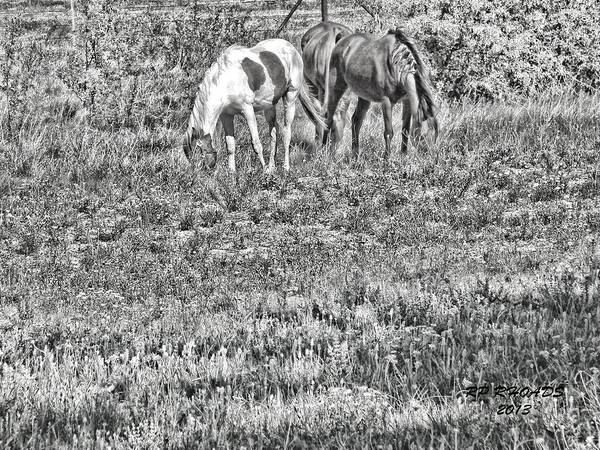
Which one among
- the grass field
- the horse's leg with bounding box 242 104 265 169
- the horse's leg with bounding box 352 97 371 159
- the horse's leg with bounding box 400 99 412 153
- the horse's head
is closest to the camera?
the grass field

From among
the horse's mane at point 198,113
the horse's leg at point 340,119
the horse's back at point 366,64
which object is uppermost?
the horse's back at point 366,64

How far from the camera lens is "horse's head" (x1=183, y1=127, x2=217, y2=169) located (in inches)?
482

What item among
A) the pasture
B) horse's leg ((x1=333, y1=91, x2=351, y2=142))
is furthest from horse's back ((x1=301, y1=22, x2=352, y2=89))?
the pasture

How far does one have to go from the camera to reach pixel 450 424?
3857 mm

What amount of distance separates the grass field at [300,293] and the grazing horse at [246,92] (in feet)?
1.36

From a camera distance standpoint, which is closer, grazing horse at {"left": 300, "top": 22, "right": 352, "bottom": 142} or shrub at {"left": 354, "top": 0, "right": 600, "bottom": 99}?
grazing horse at {"left": 300, "top": 22, "right": 352, "bottom": 142}

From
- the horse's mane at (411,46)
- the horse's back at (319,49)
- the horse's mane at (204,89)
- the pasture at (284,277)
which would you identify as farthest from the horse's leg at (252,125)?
the horse's back at (319,49)

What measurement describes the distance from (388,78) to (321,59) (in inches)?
81.4

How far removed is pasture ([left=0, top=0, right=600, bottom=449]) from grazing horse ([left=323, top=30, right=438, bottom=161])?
Answer: 510mm

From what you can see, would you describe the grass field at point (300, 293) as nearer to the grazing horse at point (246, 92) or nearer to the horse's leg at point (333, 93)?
the grazing horse at point (246, 92)

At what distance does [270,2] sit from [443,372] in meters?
39.3

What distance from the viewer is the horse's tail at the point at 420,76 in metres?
12.9

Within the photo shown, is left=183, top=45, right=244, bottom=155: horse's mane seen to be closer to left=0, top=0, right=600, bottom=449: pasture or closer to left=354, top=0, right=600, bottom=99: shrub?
left=0, top=0, right=600, bottom=449: pasture

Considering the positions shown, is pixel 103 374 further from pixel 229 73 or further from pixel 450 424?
pixel 229 73
